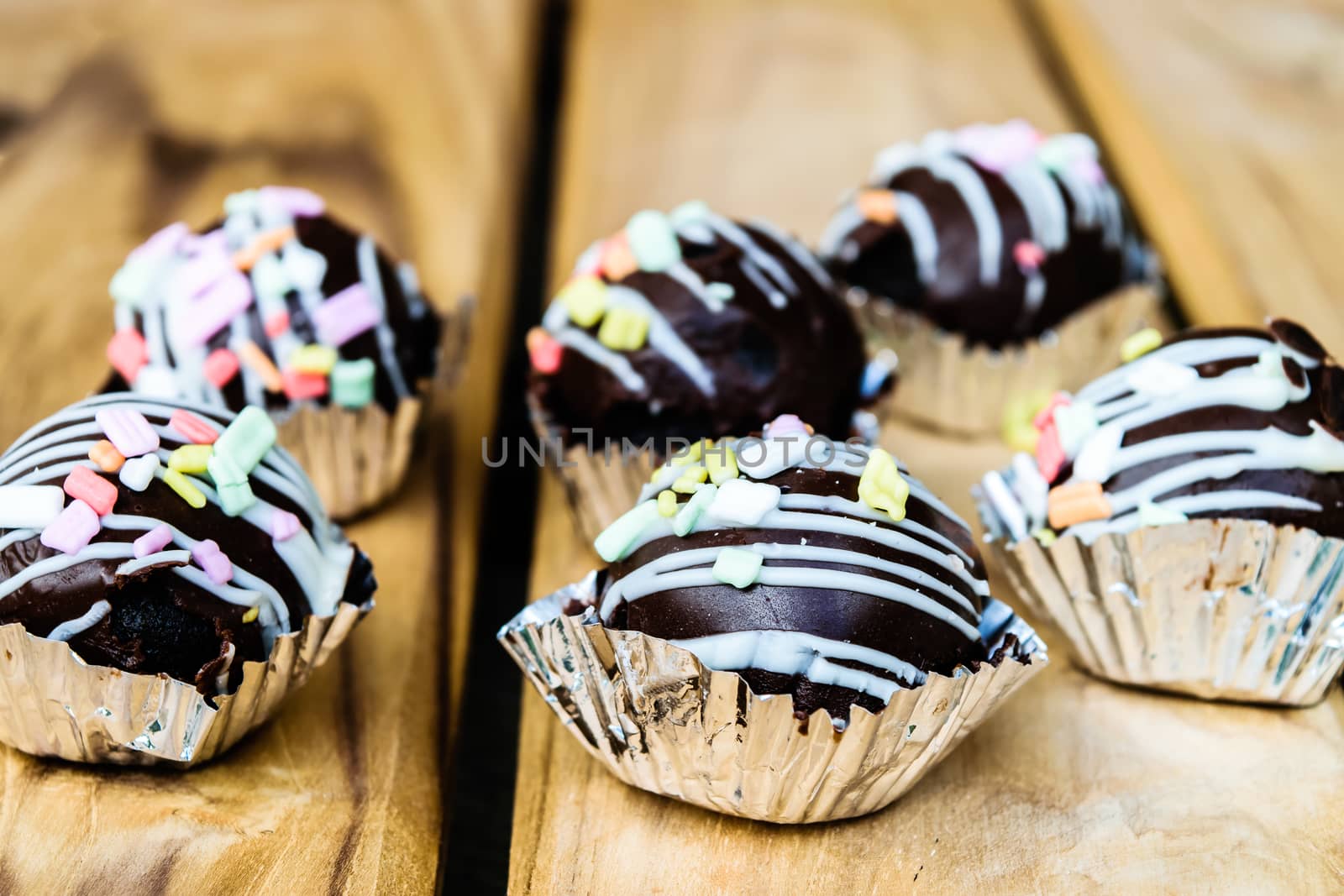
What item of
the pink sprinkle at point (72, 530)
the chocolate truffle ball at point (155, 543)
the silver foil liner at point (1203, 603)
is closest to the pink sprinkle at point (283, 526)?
the chocolate truffle ball at point (155, 543)

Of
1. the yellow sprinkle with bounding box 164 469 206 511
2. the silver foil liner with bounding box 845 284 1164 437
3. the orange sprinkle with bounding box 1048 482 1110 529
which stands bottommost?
the silver foil liner with bounding box 845 284 1164 437

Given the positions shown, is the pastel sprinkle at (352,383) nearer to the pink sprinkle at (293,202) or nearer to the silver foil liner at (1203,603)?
the pink sprinkle at (293,202)

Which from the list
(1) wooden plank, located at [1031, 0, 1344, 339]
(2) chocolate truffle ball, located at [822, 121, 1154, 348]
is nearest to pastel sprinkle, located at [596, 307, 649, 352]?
(2) chocolate truffle ball, located at [822, 121, 1154, 348]

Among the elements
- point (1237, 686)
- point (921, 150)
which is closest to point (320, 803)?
point (1237, 686)

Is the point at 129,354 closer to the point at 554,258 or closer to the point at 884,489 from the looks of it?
the point at 554,258

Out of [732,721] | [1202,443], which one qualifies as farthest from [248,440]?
[1202,443]

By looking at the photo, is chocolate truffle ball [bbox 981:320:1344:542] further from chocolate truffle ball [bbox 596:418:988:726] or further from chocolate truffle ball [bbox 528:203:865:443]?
chocolate truffle ball [bbox 528:203:865:443]
